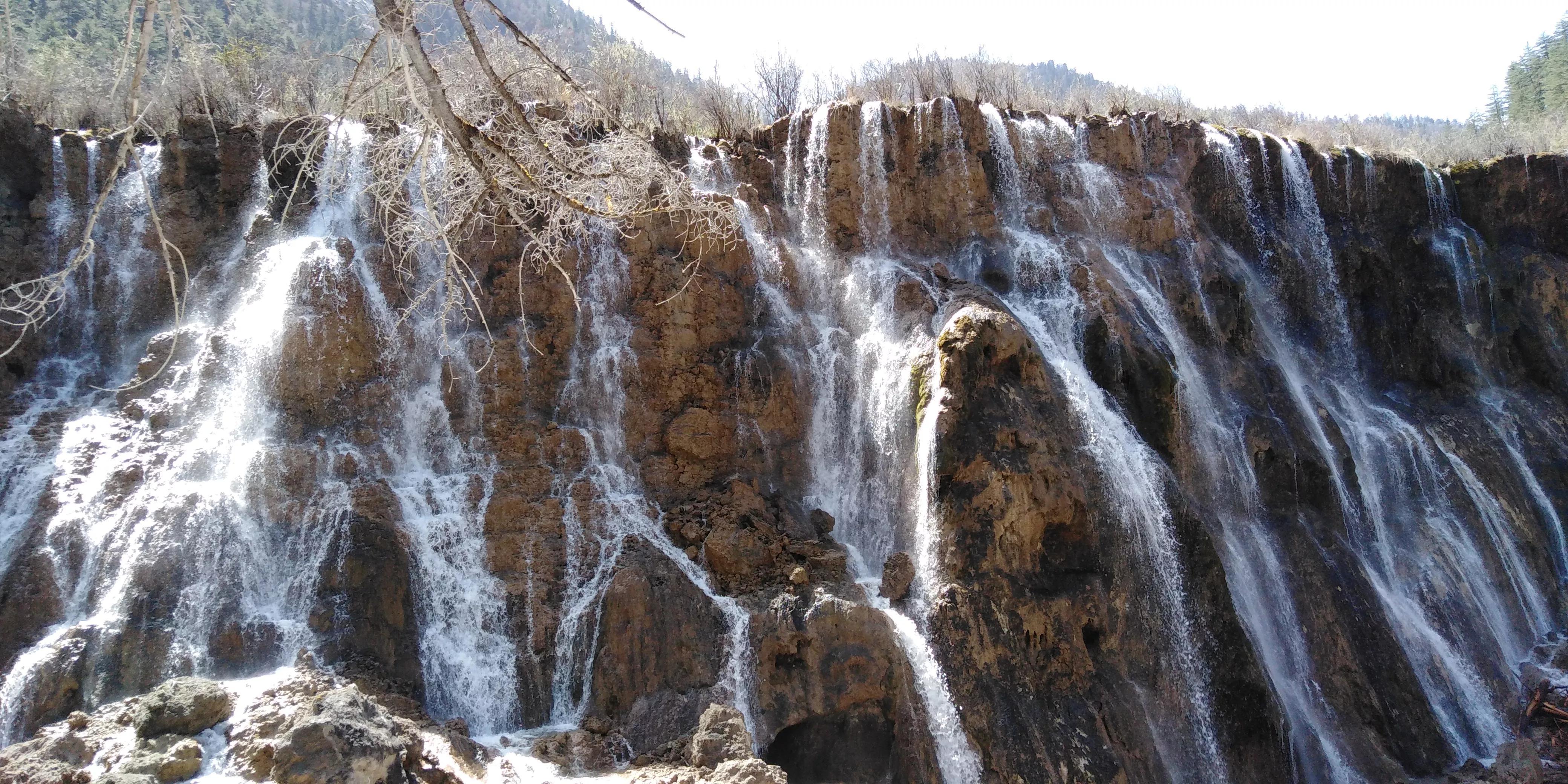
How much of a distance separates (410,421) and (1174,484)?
10236 mm

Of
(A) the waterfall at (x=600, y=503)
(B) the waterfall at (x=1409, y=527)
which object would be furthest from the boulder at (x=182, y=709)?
(B) the waterfall at (x=1409, y=527)

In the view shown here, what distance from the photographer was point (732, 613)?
11.4m

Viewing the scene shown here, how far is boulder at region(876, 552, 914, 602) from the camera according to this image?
455 inches

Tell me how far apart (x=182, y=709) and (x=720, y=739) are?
177 inches

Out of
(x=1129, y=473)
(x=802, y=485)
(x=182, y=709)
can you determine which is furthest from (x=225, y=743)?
(x=1129, y=473)

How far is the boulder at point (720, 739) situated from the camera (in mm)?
8805

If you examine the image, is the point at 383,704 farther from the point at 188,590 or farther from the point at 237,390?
the point at 237,390

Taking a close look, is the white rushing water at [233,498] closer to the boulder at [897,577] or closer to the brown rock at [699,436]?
the brown rock at [699,436]

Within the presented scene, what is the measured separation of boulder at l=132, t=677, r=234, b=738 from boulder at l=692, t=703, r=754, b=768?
159 inches

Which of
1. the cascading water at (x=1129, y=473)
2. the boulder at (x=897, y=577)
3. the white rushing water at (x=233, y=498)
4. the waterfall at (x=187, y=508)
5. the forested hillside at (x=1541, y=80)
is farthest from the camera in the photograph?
the forested hillside at (x=1541, y=80)

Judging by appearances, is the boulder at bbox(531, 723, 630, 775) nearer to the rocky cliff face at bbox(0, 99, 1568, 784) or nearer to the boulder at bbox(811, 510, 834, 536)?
the rocky cliff face at bbox(0, 99, 1568, 784)

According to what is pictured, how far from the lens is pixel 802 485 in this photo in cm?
1398

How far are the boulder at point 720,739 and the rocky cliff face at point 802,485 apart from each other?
159 millimetres

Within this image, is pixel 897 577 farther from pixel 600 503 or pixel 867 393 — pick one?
pixel 600 503
